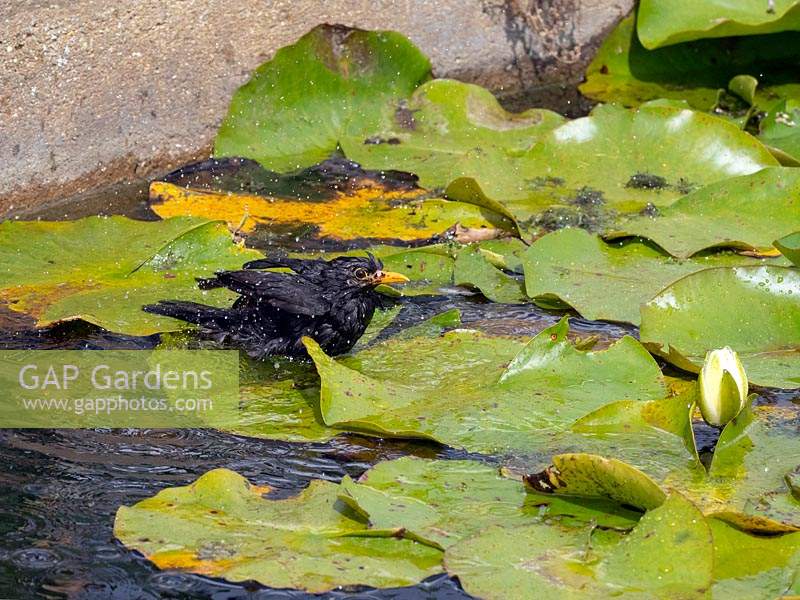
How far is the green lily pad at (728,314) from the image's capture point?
407 centimetres

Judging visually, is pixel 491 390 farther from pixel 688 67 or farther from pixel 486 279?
pixel 688 67

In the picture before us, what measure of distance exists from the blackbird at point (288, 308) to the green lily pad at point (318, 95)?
1.40 metres

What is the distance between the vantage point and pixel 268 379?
4258 mm

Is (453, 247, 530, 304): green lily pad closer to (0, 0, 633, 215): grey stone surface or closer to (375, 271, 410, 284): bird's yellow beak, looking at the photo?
(375, 271, 410, 284): bird's yellow beak

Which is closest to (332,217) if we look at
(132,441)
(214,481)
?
(132,441)

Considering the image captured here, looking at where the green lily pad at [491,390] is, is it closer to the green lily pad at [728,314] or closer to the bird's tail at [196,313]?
the green lily pad at [728,314]

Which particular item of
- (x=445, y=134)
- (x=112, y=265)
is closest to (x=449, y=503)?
(x=112, y=265)

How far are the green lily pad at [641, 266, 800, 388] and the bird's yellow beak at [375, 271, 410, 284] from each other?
0.93 m

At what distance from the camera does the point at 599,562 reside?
116 inches

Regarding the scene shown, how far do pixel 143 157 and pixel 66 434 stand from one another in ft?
7.73

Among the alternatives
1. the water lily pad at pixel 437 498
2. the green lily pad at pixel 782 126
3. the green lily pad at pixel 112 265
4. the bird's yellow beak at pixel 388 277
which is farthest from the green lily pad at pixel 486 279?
the green lily pad at pixel 782 126

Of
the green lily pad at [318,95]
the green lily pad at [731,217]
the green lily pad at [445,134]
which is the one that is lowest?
the green lily pad at [731,217]

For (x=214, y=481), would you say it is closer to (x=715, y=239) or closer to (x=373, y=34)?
(x=715, y=239)

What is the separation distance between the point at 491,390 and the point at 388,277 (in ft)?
3.00
